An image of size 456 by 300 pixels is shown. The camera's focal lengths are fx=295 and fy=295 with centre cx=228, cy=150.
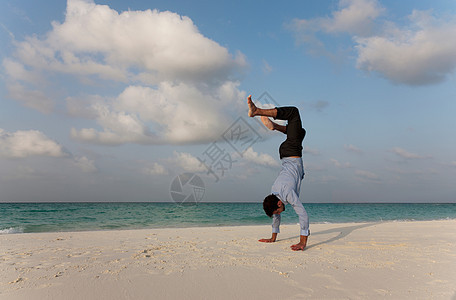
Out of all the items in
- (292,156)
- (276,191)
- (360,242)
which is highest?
(292,156)

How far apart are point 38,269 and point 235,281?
7.62ft

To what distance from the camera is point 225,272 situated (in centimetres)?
333

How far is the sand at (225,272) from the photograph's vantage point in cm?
266

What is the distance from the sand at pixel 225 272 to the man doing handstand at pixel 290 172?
604mm

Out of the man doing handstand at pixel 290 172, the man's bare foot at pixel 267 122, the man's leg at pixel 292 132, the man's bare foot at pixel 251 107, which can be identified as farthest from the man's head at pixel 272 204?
the man's bare foot at pixel 251 107

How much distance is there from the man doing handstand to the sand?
604 millimetres

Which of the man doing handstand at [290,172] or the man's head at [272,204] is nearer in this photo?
the man doing handstand at [290,172]

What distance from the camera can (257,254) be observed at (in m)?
4.40

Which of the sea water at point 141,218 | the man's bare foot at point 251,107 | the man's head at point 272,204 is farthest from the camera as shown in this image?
the sea water at point 141,218

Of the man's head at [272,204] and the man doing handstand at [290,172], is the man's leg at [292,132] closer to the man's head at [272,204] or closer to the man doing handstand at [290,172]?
the man doing handstand at [290,172]

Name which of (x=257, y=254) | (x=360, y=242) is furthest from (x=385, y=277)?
(x=360, y=242)

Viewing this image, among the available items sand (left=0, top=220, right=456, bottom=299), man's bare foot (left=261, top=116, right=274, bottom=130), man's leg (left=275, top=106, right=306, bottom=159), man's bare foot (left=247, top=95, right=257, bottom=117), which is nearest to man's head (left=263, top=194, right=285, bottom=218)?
sand (left=0, top=220, right=456, bottom=299)

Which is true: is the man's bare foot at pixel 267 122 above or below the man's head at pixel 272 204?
above

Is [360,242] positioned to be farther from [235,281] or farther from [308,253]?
[235,281]
